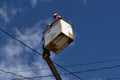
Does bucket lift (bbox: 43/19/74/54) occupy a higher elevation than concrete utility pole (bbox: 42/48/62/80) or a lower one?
higher

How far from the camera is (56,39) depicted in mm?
4926

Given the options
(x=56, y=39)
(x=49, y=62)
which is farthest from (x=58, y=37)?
(x=49, y=62)

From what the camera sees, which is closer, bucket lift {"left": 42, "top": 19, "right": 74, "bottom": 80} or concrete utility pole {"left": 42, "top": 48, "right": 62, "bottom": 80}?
bucket lift {"left": 42, "top": 19, "right": 74, "bottom": 80}

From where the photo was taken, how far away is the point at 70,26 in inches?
214

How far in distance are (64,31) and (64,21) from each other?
0.50 metres

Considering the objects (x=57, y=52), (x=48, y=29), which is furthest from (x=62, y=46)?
(x=48, y=29)

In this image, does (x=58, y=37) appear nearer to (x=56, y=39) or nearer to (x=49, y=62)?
(x=56, y=39)

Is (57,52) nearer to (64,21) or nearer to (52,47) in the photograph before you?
(52,47)

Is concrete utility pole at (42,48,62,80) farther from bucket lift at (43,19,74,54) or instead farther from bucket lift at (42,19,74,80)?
bucket lift at (43,19,74,54)

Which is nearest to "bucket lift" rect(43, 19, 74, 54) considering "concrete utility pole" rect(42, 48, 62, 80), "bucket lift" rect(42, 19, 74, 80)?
"bucket lift" rect(42, 19, 74, 80)

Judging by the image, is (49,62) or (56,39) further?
(49,62)

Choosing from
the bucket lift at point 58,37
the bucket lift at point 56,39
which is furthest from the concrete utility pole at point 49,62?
the bucket lift at point 58,37

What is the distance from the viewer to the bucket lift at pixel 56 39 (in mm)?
4906

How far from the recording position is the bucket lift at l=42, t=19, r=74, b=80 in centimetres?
491
